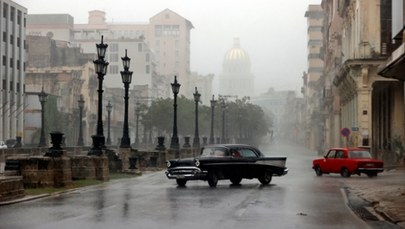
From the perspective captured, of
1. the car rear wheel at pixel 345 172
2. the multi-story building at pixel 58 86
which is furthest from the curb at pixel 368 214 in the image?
the multi-story building at pixel 58 86

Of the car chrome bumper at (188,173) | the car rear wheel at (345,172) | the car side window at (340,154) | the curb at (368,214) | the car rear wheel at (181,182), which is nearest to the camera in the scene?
the curb at (368,214)

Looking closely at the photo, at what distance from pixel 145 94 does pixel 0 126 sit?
2707 inches

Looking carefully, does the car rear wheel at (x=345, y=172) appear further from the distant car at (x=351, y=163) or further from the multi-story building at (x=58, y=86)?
the multi-story building at (x=58, y=86)

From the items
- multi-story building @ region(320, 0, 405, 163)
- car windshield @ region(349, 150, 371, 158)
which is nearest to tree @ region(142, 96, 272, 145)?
multi-story building @ region(320, 0, 405, 163)

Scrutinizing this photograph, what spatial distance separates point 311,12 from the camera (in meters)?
142

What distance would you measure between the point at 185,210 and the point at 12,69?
83306mm

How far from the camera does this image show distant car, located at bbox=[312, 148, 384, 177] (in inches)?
1337

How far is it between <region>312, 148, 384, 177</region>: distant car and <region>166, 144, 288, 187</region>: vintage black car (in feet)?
25.4

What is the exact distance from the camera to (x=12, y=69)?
95.0 metres

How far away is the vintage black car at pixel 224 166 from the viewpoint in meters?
25.9

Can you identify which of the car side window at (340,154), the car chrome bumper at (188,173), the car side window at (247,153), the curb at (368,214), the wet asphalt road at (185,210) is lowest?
the curb at (368,214)

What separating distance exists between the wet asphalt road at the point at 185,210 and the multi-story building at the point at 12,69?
233 feet

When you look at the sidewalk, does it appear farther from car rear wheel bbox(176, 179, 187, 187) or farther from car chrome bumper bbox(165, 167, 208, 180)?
car rear wheel bbox(176, 179, 187, 187)

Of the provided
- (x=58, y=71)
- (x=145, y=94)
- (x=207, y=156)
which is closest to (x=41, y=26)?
(x=145, y=94)
